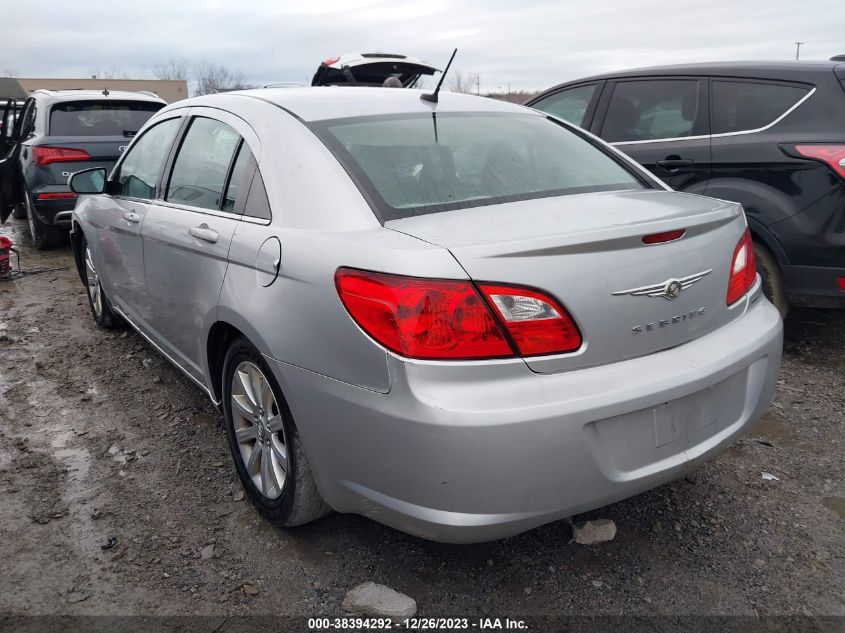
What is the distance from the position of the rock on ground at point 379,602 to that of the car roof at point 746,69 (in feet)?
12.5

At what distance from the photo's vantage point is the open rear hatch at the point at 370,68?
21.6 feet

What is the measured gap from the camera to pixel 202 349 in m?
2.94

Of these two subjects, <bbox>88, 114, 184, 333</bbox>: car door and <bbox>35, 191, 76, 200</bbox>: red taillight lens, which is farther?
<bbox>35, 191, 76, 200</bbox>: red taillight lens

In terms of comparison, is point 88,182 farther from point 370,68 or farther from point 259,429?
point 370,68

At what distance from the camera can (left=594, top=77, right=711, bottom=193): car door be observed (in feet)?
15.0

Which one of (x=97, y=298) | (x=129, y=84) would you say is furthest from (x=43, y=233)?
(x=129, y=84)

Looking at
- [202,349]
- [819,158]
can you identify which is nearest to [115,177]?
[202,349]

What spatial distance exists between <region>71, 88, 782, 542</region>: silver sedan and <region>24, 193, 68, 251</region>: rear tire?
230 inches

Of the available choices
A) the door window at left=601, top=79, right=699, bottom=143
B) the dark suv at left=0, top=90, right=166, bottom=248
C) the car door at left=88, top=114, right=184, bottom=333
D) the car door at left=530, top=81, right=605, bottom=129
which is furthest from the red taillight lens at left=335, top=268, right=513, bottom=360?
the dark suv at left=0, top=90, right=166, bottom=248

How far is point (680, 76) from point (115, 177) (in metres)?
3.72

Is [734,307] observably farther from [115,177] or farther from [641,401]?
[115,177]

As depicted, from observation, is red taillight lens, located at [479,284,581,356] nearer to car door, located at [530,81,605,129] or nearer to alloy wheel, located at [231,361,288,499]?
alloy wheel, located at [231,361,288,499]

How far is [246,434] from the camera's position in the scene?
108 inches

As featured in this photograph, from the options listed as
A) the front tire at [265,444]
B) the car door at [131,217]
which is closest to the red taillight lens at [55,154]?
the car door at [131,217]
